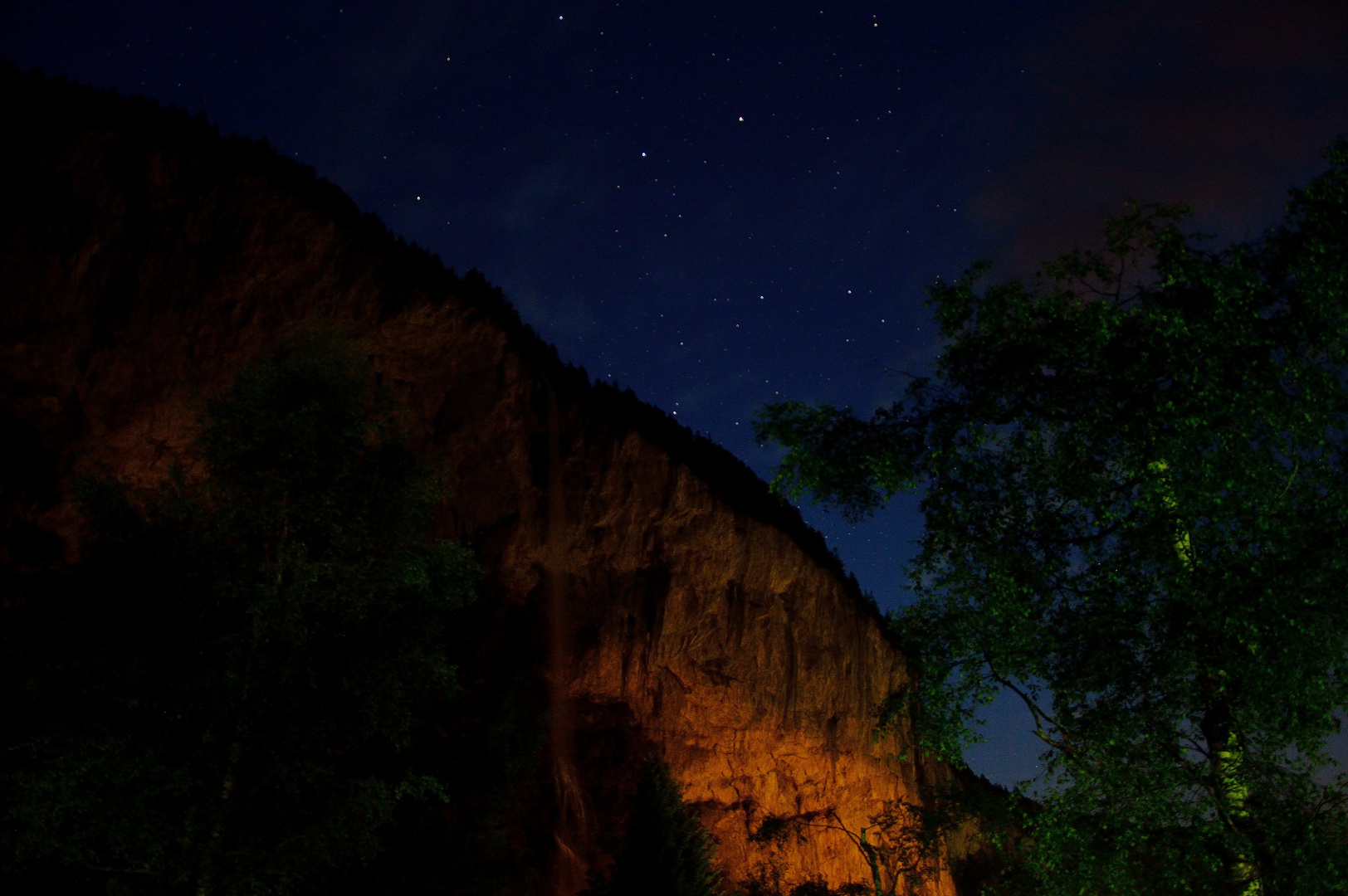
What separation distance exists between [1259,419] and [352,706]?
37.7 ft

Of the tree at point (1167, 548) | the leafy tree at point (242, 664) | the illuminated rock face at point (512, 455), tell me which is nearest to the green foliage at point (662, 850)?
the illuminated rock face at point (512, 455)

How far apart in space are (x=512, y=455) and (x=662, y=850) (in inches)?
467

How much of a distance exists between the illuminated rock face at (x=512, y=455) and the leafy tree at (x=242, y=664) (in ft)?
25.7

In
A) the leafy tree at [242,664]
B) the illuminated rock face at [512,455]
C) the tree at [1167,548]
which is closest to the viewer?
the tree at [1167,548]

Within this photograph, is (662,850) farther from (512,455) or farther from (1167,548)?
(1167,548)

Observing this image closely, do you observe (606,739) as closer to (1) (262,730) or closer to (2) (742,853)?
(2) (742,853)

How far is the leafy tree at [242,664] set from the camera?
1075 cm

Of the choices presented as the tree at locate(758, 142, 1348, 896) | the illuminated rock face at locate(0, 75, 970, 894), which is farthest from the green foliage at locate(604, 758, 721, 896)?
the tree at locate(758, 142, 1348, 896)

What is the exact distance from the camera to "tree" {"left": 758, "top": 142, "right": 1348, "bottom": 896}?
708 cm

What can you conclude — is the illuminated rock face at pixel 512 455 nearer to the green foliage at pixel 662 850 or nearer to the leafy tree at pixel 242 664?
the green foliage at pixel 662 850

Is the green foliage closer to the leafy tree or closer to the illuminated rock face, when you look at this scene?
the illuminated rock face

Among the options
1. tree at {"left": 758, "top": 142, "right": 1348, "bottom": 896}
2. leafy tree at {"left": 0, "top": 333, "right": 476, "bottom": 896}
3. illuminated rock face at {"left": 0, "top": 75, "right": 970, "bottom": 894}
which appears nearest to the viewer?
tree at {"left": 758, "top": 142, "right": 1348, "bottom": 896}

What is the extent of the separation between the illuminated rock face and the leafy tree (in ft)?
25.7

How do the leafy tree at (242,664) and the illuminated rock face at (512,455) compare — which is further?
the illuminated rock face at (512,455)
